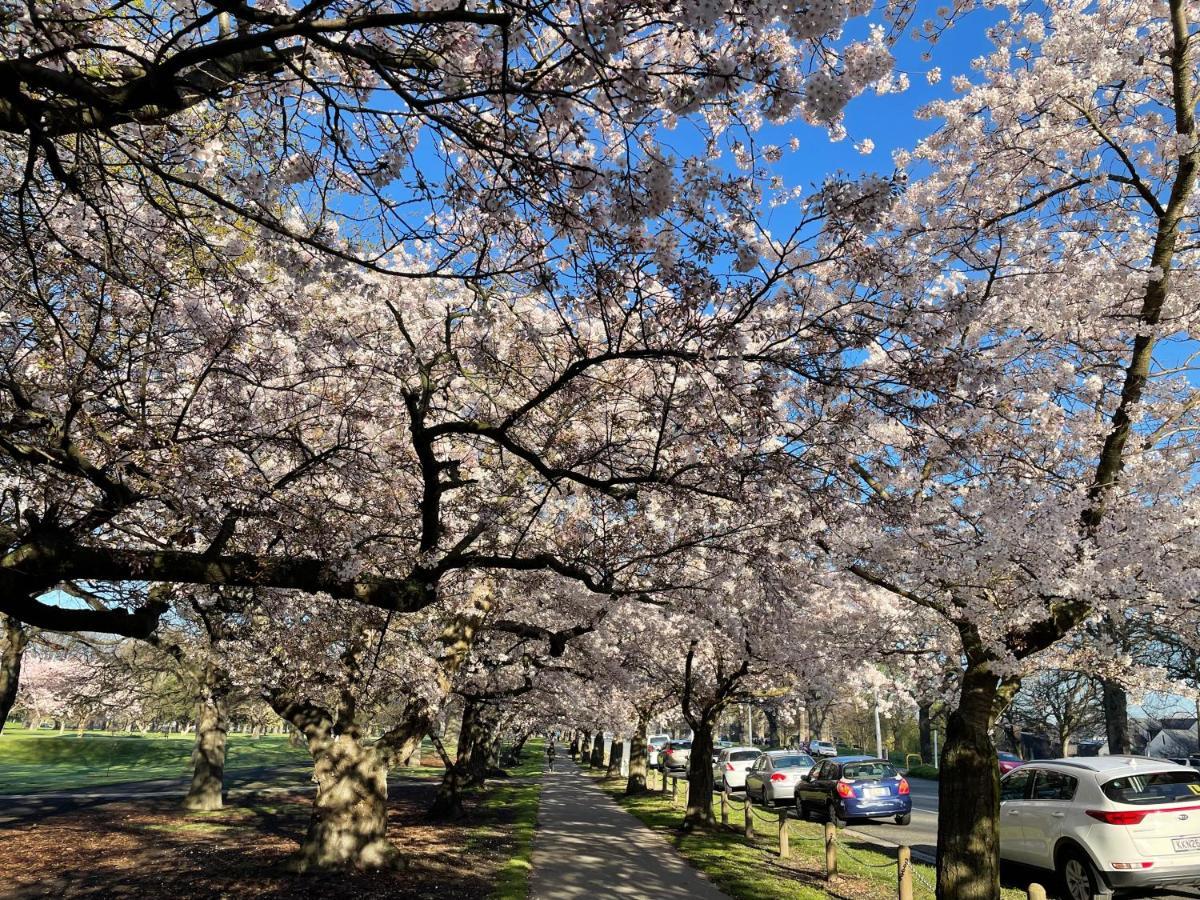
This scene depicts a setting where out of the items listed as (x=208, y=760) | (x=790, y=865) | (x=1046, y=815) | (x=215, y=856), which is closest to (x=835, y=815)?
(x=790, y=865)

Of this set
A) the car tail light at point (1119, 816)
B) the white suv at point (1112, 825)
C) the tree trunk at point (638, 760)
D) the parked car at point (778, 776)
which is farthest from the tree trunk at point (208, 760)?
the car tail light at point (1119, 816)

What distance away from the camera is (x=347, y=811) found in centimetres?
1171

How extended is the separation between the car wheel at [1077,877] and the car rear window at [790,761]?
1505cm

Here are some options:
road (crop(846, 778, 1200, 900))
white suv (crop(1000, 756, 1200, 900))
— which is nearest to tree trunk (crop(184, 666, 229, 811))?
road (crop(846, 778, 1200, 900))

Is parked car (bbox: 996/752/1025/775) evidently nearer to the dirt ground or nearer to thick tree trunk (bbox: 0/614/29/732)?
the dirt ground

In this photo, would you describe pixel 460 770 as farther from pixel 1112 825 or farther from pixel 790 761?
pixel 1112 825

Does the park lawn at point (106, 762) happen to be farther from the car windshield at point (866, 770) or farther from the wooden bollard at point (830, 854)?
the wooden bollard at point (830, 854)

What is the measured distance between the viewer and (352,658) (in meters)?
12.4

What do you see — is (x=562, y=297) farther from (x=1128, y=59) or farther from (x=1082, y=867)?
(x=1082, y=867)

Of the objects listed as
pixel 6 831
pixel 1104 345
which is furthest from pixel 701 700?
pixel 6 831

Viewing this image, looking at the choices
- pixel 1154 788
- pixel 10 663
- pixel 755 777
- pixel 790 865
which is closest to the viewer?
pixel 1154 788

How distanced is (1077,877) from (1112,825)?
0.89 m

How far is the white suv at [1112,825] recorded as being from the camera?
821 centimetres

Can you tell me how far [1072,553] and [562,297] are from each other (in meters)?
5.57
